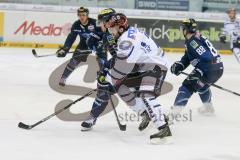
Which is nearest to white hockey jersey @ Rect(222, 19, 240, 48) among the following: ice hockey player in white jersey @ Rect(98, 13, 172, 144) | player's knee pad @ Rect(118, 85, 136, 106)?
player's knee pad @ Rect(118, 85, 136, 106)

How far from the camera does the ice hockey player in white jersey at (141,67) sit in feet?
16.0

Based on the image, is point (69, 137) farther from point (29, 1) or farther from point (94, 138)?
point (29, 1)

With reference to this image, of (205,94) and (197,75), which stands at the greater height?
(197,75)

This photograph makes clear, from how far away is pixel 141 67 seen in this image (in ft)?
17.1

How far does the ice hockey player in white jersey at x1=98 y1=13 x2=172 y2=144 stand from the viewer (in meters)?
4.86

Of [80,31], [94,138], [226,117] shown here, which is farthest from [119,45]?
[80,31]

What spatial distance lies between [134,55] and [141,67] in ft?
1.21

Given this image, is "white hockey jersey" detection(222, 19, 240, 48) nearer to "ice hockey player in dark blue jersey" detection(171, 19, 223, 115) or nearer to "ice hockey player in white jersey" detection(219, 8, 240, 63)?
"ice hockey player in white jersey" detection(219, 8, 240, 63)

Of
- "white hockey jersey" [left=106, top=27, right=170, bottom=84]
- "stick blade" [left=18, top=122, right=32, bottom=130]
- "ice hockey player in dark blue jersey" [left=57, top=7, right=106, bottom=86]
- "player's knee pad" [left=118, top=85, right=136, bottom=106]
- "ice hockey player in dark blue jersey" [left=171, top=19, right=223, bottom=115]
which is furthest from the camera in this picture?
"ice hockey player in dark blue jersey" [left=57, top=7, right=106, bottom=86]

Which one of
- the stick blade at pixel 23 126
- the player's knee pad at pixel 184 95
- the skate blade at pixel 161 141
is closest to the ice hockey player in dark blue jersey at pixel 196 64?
the player's knee pad at pixel 184 95

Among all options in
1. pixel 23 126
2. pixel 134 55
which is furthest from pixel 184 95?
pixel 23 126

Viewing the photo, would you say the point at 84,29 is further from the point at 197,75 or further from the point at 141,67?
the point at 141,67

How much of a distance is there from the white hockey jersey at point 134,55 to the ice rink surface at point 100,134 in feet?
2.21

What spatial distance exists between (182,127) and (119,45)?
1.44 m
